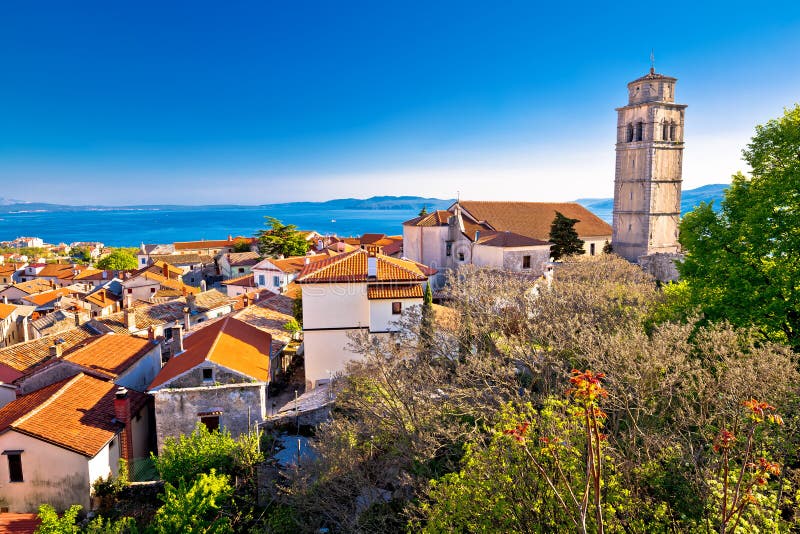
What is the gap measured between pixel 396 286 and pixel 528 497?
1745cm

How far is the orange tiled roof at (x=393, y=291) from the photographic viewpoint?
992 inches

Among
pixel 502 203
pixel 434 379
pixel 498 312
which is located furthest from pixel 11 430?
pixel 502 203

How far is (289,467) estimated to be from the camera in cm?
1645

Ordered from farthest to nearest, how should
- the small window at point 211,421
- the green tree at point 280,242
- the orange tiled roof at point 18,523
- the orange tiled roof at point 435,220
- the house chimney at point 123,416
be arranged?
the green tree at point 280,242 → the orange tiled roof at point 435,220 → the small window at point 211,421 → the house chimney at point 123,416 → the orange tiled roof at point 18,523

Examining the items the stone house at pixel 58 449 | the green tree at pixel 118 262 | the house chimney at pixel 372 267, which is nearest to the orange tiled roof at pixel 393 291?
the house chimney at pixel 372 267

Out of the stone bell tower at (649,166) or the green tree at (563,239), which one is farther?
the stone bell tower at (649,166)

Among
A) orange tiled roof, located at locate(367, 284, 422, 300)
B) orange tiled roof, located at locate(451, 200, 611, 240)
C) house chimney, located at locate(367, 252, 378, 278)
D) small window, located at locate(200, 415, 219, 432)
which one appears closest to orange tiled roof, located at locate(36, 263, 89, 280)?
orange tiled roof, located at locate(451, 200, 611, 240)

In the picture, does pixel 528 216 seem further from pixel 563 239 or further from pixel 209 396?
pixel 209 396

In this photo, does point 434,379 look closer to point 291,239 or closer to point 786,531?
point 786,531

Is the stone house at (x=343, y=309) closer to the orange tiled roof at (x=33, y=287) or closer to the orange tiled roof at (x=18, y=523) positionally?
the orange tiled roof at (x=18, y=523)

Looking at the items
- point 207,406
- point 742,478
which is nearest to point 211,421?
point 207,406

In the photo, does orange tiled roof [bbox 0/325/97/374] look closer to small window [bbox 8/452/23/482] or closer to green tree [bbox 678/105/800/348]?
small window [bbox 8/452/23/482]

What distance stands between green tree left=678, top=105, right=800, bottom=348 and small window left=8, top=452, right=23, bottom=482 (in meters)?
25.3

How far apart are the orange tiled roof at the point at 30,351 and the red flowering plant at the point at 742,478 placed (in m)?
28.9
